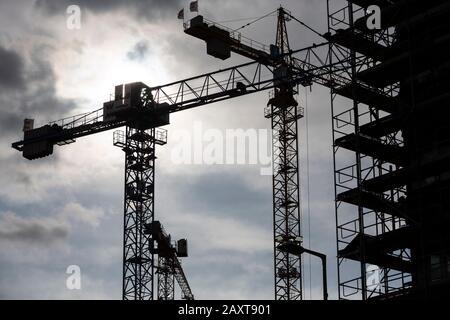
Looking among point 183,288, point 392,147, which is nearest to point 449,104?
point 392,147

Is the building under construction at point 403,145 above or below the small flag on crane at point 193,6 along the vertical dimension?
below

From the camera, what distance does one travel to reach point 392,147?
73.0m

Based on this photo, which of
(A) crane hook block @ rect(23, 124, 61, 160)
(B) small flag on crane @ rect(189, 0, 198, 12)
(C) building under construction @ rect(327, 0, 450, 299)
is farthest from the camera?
(A) crane hook block @ rect(23, 124, 61, 160)

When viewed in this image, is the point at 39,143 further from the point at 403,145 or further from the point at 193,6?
the point at 403,145

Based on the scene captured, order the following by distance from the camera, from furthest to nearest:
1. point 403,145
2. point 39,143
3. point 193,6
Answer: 1. point 39,143
2. point 193,6
3. point 403,145

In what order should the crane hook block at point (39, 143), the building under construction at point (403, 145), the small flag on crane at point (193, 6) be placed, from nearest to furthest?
the building under construction at point (403, 145)
the small flag on crane at point (193, 6)
the crane hook block at point (39, 143)

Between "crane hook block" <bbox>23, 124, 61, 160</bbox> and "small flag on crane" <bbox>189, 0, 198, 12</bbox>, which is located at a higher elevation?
"small flag on crane" <bbox>189, 0, 198, 12</bbox>

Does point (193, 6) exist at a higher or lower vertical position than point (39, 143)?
higher

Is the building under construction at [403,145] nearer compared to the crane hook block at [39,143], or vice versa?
the building under construction at [403,145]

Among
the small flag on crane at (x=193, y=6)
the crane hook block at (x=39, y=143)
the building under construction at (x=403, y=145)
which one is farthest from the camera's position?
the crane hook block at (x=39, y=143)

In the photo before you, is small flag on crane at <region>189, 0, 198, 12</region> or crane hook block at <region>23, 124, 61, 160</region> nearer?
small flag on crane at <region>189, 0, 198, 12</region>

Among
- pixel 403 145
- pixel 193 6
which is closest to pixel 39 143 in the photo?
pixel 193 6

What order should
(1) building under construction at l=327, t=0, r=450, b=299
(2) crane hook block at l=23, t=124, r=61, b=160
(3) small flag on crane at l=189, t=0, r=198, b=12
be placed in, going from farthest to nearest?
(2) crane hook block at l=23, t=124, r=61, b=160 < (3) small flag on crane at l=189, t=0, r=198, b=12 < (1) building under construction at l=327, t=0, r=450, b=299

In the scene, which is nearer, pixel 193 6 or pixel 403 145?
pixel 403 145
